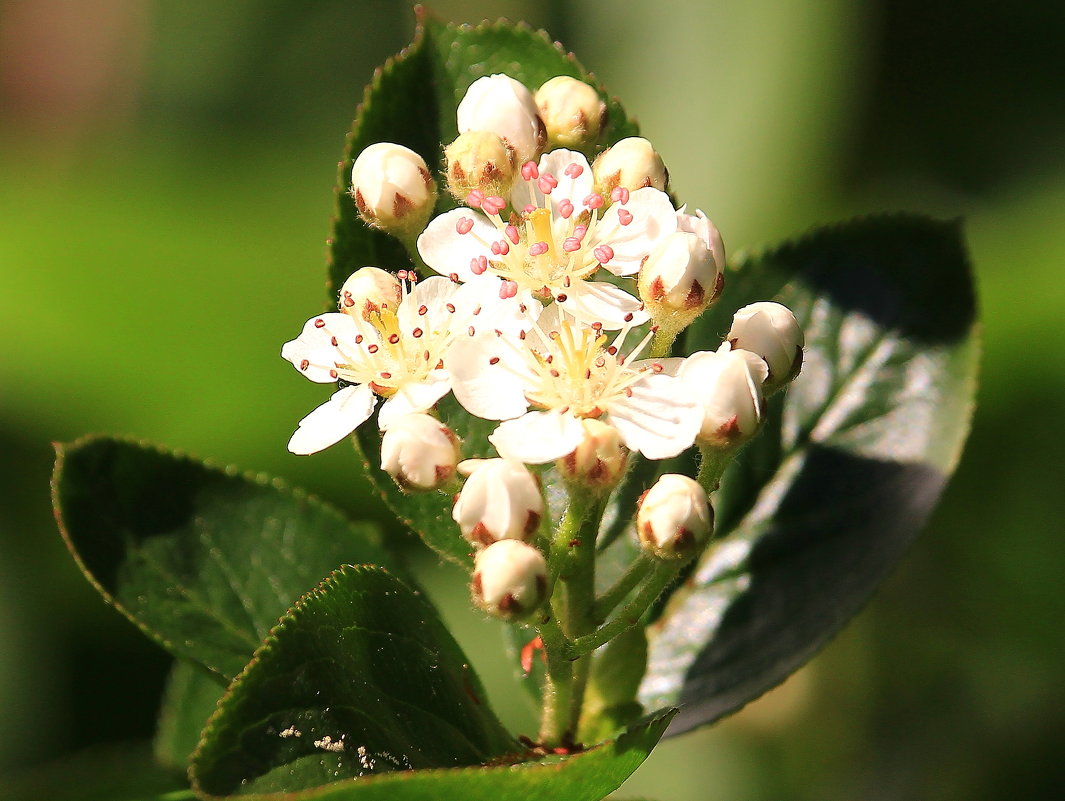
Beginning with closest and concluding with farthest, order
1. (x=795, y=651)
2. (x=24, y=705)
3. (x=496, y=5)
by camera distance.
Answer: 1. (x=795, y=651)
2. (x=24, y=705)
3. (x=496, y=5)

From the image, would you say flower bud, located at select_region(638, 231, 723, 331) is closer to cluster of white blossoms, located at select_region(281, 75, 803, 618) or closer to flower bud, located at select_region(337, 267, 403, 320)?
cluster of white blossoms, located at select_region(281, 75, 803, 618)

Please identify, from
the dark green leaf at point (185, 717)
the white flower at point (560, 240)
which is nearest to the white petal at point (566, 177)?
the white flower at point (560, 240)

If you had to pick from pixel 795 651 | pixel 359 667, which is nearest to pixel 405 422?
pixel 359 667

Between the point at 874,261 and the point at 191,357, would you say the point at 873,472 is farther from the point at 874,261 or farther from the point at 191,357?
the point at 191,357

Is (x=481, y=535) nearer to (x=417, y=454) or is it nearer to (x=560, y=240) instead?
(x=417, y=454)

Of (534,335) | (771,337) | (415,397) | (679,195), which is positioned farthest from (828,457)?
(679,195)
